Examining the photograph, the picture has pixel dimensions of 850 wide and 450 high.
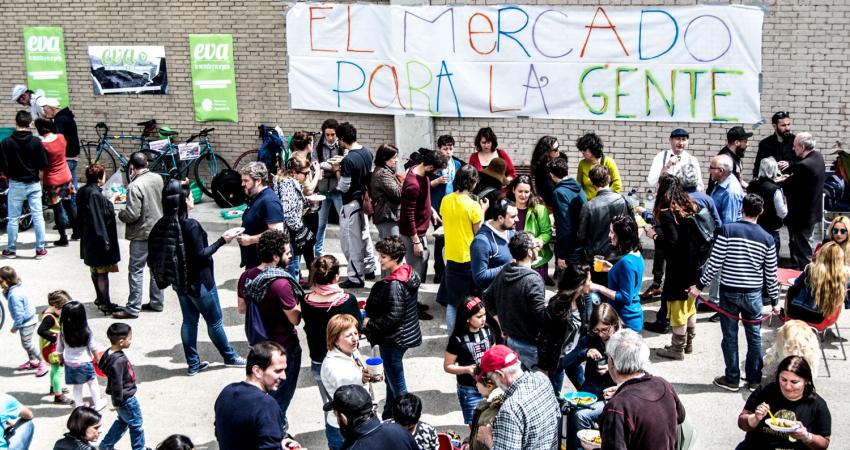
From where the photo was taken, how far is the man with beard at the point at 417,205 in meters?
10.0

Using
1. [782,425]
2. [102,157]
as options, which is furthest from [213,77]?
[782,425]

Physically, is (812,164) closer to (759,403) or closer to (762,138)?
(762,138)

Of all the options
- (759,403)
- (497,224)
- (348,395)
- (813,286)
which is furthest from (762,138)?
(348,395)

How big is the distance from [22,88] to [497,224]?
33.8 ft

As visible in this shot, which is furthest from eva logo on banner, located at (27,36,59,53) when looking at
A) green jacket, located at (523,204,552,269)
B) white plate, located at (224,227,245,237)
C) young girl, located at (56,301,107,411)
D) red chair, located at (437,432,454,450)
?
red chair, located at (437,432,454,450)

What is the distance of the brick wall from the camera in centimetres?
1238

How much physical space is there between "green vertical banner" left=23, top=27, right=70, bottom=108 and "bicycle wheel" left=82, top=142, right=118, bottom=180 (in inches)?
32.3

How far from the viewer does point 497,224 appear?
27.8 ft

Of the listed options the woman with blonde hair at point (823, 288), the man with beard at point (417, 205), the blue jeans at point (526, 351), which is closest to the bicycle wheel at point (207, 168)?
the man with beard at point (417, 205)

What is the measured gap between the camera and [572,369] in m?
7.74

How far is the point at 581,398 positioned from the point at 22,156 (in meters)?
8.89

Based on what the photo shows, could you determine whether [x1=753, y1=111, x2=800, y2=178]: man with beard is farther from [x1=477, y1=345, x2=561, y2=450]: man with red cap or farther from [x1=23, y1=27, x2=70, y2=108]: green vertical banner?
[x1=23, y1=27, x2=70, y2=108]: green vertical banner

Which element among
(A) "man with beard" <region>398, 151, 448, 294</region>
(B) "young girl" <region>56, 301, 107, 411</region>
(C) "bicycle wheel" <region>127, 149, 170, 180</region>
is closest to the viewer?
(B) "young girl" <region>56, 301, 107, 411</region>

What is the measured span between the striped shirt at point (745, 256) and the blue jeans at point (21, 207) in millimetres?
8808
